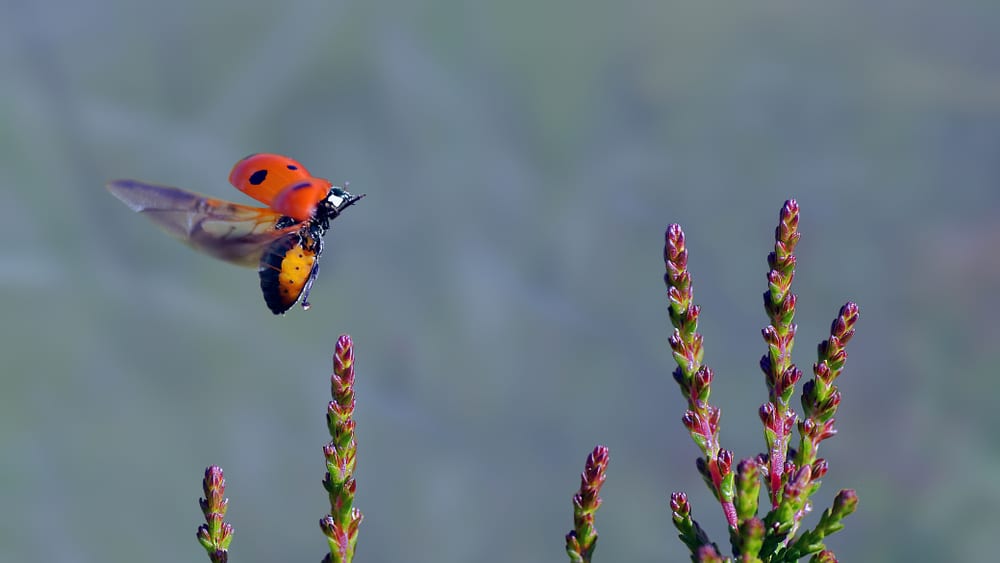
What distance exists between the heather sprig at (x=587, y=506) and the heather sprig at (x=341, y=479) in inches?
23.6

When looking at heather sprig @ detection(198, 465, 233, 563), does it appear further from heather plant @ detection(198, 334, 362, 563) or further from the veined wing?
the veined wing

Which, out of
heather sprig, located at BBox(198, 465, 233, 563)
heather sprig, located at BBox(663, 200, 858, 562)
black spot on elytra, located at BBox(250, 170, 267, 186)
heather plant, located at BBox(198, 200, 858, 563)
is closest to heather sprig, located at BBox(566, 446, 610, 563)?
heather plant, located at BBox(198, 200, 858, 563)

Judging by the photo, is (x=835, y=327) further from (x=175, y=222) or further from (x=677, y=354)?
(x=175, y=222)

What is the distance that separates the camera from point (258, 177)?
10.5 feet

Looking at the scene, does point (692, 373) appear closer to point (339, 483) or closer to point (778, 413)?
point (778, 413)

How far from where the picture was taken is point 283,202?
3057 millimetres

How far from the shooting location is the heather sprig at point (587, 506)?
213cm

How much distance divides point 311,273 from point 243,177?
0.43 meters

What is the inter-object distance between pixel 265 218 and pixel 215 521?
3.58 ft

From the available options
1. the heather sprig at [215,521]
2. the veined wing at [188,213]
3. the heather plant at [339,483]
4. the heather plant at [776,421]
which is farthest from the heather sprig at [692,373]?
the veined wing at [188,213]

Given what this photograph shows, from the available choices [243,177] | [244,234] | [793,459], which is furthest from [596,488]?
[243,177]

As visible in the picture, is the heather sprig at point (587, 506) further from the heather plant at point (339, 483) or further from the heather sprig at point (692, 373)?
the heather plant at point (339, 483)

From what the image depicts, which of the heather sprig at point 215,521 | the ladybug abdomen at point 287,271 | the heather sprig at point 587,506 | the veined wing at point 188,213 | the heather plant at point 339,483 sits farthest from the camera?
the ladybug abdomen at point 287,271

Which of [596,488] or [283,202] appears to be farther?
[283,202]
